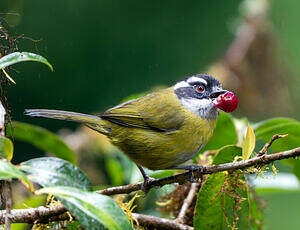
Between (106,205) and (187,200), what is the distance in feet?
3.15

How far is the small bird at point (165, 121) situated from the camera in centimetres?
242

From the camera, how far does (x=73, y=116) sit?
2.48 metres

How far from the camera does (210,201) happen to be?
1.79m

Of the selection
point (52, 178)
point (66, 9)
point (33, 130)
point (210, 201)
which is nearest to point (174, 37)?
point (66, 9)

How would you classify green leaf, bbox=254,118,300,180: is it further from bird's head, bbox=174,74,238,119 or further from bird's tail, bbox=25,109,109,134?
bird's tail, bbox=25,109,109,134

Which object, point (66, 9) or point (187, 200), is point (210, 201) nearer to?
point (187, 200)

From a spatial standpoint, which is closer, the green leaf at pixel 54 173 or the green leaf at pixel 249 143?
the green leaf at pixel 54 173

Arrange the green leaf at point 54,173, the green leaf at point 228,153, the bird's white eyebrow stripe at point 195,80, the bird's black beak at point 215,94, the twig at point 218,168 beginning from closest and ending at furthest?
the green leaf at point 54,173, the twig at point 218,168, the green leaf at point 228,153, the bird's black beak at point 215,94, the bird's white eyebrow stripe at point 195,80

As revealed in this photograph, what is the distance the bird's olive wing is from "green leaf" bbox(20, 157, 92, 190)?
4.03ft

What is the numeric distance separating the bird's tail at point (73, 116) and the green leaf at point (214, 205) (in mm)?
977

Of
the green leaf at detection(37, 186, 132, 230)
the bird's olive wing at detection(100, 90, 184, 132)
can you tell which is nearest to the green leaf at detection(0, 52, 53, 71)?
the green leaf at detection(37, 186, 132, 230)

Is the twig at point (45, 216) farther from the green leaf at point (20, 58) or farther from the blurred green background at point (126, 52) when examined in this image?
the blurred green background at point (126, 52)

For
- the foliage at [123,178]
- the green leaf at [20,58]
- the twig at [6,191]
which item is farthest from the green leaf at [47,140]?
the green leaf at [20,58]

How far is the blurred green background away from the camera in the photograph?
17.0 ft
